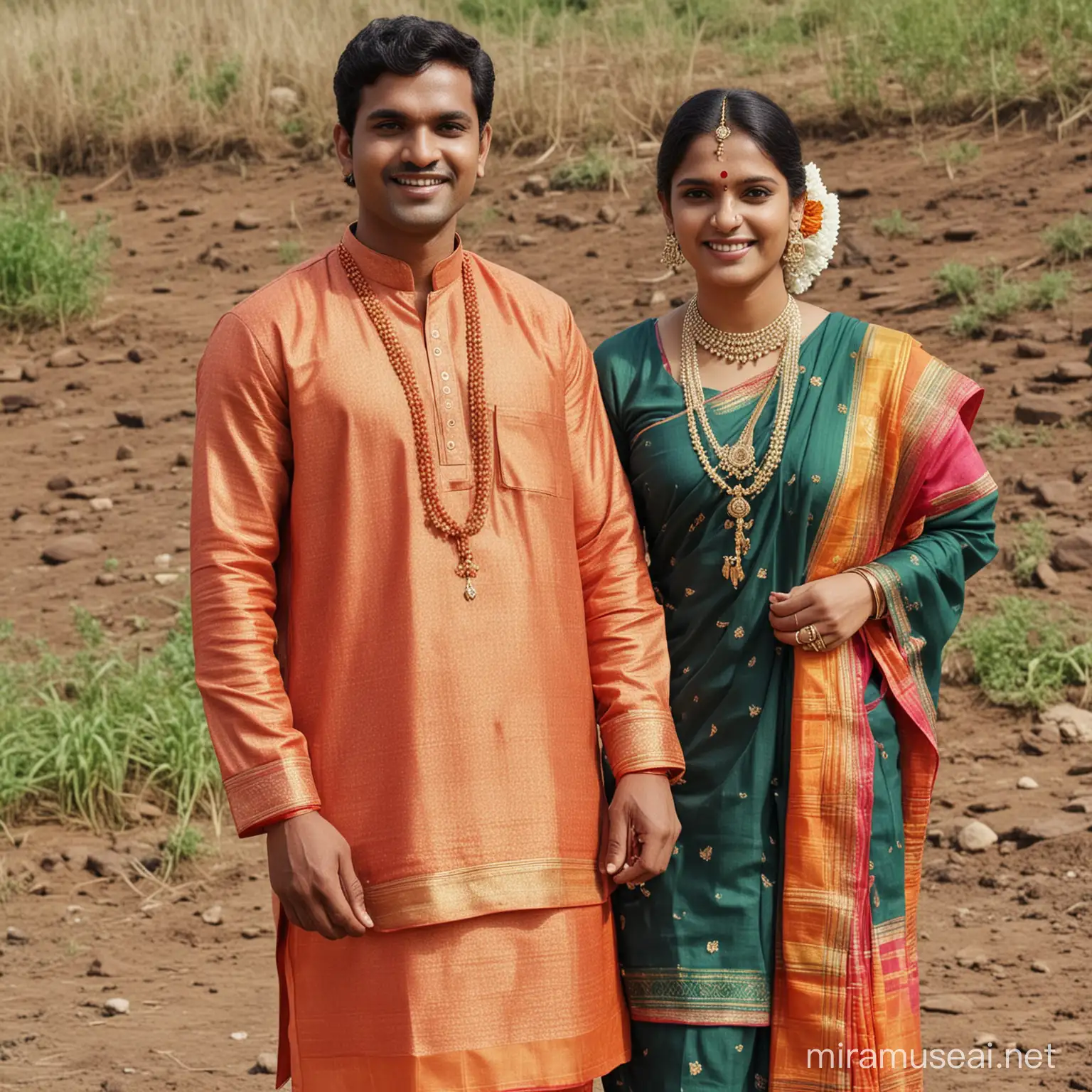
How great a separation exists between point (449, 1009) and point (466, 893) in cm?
18

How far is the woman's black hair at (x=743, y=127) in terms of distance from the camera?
121 inches

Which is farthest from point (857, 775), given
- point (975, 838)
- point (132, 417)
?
point (132, 417)

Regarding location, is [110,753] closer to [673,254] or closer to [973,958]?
[973,958]

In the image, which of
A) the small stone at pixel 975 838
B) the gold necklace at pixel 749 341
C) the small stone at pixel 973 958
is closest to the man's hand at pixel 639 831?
the gold necklace at pixel 749 341

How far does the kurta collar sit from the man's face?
0.07 m

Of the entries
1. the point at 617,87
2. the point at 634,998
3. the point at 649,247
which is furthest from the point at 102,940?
the point at 617,87

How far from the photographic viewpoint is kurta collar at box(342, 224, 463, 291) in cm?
289

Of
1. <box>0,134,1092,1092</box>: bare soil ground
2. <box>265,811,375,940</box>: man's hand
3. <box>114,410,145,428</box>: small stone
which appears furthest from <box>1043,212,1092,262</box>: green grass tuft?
<box>265,811,375,940</box>: man's hand

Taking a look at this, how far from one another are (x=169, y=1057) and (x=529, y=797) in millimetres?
2059

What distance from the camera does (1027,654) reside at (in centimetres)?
589

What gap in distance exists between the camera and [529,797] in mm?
2820

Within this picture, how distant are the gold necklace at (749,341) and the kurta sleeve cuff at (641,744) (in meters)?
0.69

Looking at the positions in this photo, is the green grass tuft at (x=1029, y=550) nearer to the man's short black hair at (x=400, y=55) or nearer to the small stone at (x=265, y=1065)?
the small stone at (x=265, y=1065)

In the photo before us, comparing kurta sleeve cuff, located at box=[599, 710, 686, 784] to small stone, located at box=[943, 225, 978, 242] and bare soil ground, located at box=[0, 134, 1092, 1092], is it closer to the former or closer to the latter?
bare soil ground, located at box=[0, 134, 1092, 1092]
